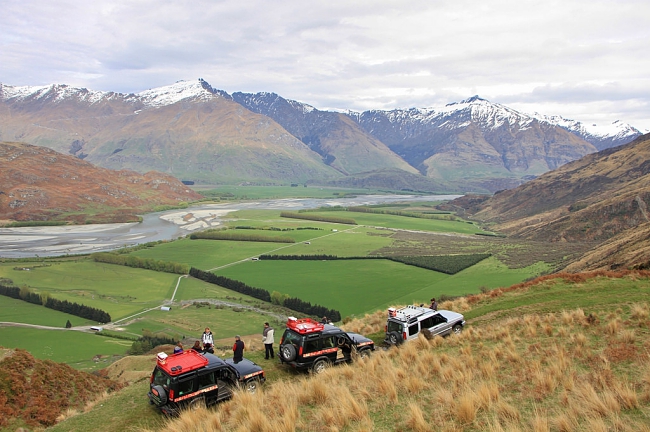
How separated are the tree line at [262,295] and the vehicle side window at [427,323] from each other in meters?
35.6

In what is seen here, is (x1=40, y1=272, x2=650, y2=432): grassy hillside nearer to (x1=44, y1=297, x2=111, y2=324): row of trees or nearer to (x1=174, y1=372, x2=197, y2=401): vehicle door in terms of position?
(x1=174, y1=372, x2=197, y2=401): vehicle door

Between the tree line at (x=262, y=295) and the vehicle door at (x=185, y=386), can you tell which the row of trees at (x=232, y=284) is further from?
the vehicle door at (x=185, y=386)

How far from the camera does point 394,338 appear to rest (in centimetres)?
2039

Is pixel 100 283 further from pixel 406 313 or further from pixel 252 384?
pixel 252 384

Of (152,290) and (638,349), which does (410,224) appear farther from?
(638,349)

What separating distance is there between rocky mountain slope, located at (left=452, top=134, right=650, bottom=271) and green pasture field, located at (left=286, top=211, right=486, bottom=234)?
12.6 metres

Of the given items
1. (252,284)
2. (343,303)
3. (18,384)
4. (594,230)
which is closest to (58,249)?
(252,284)

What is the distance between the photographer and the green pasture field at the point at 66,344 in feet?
143

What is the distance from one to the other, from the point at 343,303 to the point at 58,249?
87.9 metres

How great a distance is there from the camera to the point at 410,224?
543 ft

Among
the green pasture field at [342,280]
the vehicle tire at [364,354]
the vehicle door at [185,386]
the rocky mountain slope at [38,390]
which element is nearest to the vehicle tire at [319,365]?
the vehicle tire at [364,354]

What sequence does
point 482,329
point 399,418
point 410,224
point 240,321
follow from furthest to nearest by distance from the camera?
1. point 410,224
2. point 240,321
3. point 482,329
4. point 399,418

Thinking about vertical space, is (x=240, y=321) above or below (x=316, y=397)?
below

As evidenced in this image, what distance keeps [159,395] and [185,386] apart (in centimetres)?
96
